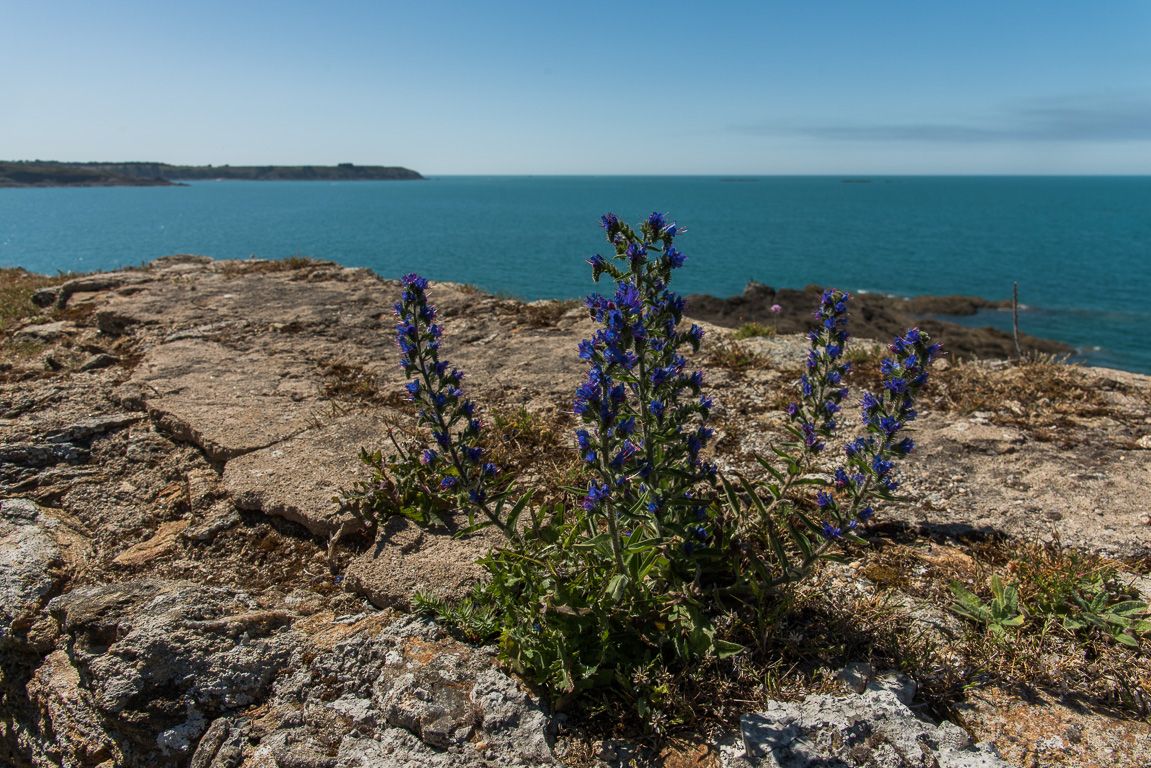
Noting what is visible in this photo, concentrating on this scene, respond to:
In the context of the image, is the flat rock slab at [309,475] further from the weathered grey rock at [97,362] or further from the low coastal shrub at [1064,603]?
the low coastal shrub at [1064,603]

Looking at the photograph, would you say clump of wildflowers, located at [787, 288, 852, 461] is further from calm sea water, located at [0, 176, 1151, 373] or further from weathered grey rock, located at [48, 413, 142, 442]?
calm sea water, located at [0, 176, 1151, 373]

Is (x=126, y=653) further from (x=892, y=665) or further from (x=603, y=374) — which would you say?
(x=892, y=665)

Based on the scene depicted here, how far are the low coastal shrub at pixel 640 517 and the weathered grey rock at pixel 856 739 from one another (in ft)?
1.16

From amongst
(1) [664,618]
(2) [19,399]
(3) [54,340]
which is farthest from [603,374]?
(3) [54,340]

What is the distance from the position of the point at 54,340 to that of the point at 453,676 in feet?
24.8

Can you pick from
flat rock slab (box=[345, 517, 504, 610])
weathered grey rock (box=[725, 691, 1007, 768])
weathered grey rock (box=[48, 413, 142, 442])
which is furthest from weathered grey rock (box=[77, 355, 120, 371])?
weathered grey rock (box=[725, 691, 1007, 768])

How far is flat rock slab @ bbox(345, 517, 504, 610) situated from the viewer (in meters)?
3.42

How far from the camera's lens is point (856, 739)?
100 inches

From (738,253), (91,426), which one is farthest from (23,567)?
(738,253)

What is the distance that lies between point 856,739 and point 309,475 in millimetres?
3830

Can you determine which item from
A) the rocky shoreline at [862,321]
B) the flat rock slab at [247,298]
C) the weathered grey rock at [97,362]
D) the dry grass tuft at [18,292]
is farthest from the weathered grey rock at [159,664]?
the rocky shoreline at [862,321]

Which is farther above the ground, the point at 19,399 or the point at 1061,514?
the point at 19,399

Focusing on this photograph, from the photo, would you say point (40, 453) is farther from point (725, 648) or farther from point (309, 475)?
point (725, 648)

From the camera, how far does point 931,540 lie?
4008 millimetres
